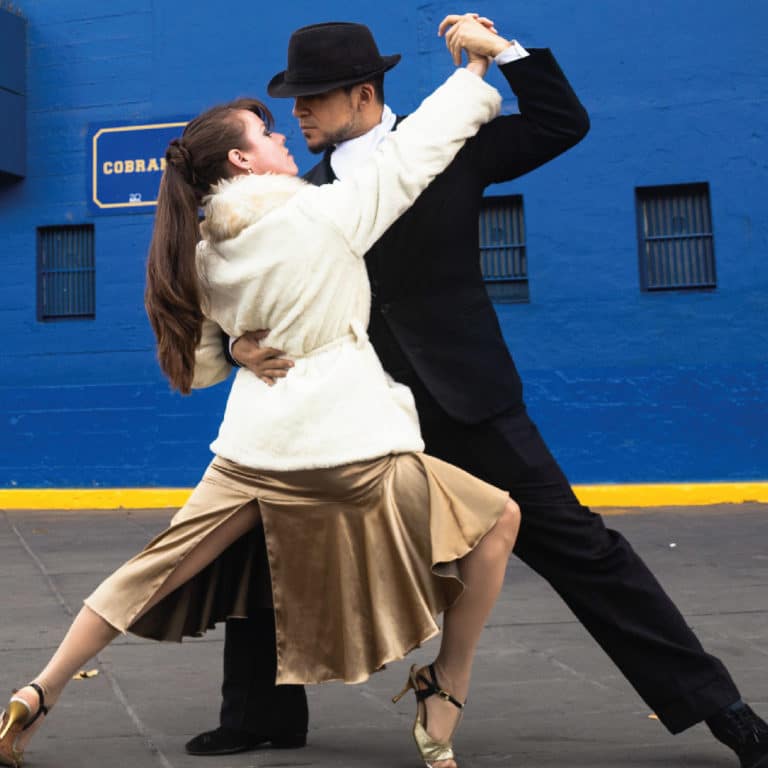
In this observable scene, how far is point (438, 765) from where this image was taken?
2.96m

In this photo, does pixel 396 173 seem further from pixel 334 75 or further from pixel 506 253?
pixel 506 253

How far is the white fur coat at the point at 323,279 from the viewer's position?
2.82 meters

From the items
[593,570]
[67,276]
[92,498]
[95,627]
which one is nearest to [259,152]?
[95,627]

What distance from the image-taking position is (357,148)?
10.3 ft

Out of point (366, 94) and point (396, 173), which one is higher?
point (366, 94)

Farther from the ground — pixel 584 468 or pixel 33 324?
pixel 33 324

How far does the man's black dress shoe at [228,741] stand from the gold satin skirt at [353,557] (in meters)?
0.43

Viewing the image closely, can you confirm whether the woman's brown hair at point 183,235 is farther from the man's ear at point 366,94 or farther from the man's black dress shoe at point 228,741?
the man's black dress shoe at point 228,741

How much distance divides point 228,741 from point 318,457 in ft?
3.03

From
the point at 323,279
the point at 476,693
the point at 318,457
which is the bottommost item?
the point at 476,693

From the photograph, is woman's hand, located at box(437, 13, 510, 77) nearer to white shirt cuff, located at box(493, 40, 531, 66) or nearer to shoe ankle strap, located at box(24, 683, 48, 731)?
white shirt cuff, located at box(493, 40, 531, 66)

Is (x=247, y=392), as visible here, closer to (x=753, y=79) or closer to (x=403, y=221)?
(x=403, y=221)

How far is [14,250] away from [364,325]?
35.6 ft

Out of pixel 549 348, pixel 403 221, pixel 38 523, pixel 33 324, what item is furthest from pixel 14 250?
pixel 403 221
